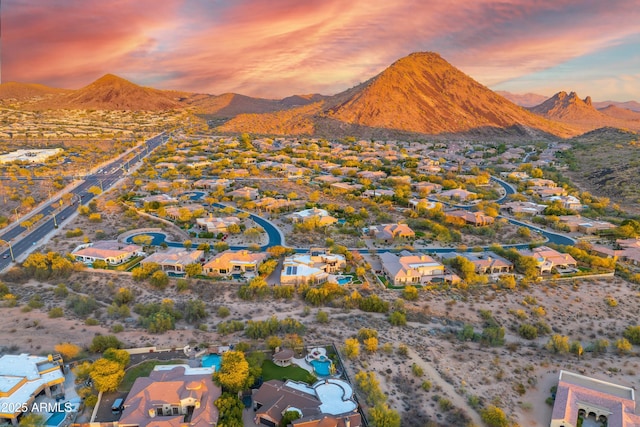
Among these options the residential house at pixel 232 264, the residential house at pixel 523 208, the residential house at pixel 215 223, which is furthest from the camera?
the residential house at pixel 523 208

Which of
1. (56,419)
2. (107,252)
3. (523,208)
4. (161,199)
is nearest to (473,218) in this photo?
(523,208)

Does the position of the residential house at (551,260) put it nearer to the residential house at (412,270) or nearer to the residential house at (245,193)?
the residential house at (412,270)

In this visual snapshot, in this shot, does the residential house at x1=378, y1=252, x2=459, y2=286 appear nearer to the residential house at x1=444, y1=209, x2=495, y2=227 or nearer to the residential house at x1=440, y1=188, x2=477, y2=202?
the residential house at x1=444, y1=209, x2=495, y2=227

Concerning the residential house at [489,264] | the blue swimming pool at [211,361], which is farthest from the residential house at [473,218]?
the blue swimming pool at [211,361]

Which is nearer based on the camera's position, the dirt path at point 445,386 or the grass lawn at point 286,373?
the dirt path at point 445,386

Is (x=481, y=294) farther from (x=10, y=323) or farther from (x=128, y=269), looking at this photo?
(x=10, y=323)

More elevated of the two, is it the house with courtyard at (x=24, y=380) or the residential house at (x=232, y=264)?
the residential house at (x=232, y=264)
